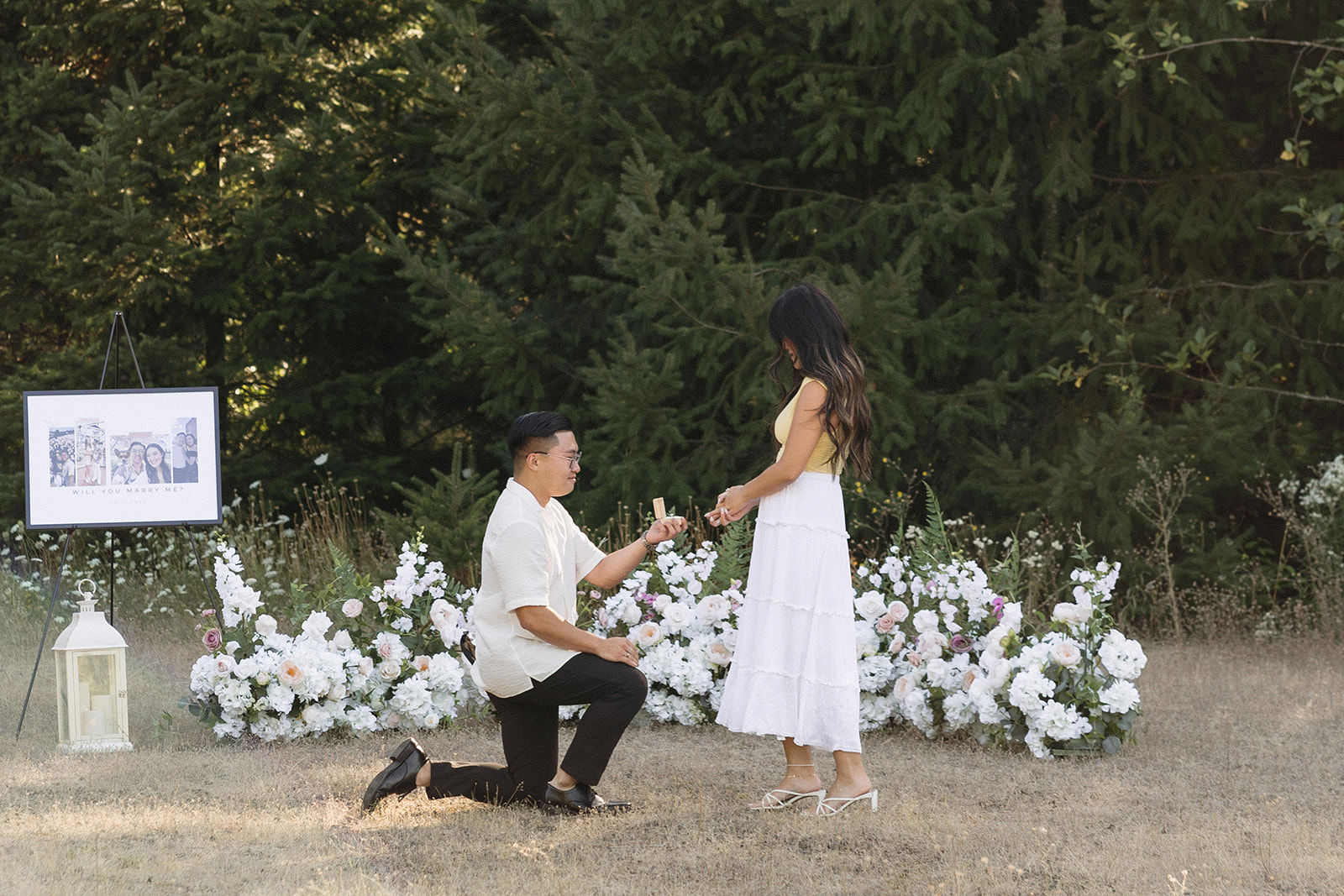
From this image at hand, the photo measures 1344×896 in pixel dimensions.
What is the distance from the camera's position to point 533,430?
425cm

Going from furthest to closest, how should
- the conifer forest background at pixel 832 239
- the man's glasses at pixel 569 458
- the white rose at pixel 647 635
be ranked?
the conifer forest background at pixel 832 239 < the white rose at pixel 647 635 < the man's glasses at pixel 569 458

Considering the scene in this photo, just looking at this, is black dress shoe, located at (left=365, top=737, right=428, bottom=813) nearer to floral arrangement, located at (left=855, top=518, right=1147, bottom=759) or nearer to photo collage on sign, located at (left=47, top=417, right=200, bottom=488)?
floral arrangement, located at (left=855, top=518, right=1147, bottom=759)

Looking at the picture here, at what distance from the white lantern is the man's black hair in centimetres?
238

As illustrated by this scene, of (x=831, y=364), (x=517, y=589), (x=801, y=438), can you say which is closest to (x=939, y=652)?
(x=801, y=438)

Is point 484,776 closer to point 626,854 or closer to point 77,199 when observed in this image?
point 626,854

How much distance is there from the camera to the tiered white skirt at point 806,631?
14.1ft

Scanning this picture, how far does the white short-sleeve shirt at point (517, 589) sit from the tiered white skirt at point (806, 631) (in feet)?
2.31

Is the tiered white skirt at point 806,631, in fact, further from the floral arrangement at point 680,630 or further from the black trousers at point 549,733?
the floral arrangement at point 680,630

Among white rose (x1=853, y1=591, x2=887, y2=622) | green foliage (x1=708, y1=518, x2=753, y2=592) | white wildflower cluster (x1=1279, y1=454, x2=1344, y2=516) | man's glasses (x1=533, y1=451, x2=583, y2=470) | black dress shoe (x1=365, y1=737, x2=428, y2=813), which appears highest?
man's glasses (x1=533, y1=451, x2=583, y2=470)

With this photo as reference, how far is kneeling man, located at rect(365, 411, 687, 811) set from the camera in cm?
414

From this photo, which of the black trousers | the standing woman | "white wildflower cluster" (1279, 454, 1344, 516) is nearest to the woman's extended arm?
the standing woman

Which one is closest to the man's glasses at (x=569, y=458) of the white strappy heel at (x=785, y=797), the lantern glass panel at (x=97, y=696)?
the white strappy heel at (x=785, y=797)

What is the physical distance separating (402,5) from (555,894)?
1103cm

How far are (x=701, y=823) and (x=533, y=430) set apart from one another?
1477 millimetres
